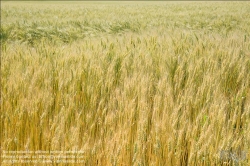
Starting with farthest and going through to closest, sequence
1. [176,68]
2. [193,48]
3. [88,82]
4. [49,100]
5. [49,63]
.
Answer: [193,48]
[49,63]
[176,68]
[88,82]
[49,100]

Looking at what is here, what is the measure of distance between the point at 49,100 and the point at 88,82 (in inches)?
13.7

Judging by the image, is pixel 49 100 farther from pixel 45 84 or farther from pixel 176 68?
pixel 176 68

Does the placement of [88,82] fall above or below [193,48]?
below

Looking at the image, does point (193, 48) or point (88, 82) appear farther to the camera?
point (193, 48)

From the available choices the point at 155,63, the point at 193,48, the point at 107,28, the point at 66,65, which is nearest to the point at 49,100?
the point at 66,65

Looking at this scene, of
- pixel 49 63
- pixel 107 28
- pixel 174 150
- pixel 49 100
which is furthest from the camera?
pixel 107 28

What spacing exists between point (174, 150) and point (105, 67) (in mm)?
1181

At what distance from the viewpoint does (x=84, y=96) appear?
193 cm

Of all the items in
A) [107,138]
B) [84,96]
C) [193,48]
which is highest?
[193,48]

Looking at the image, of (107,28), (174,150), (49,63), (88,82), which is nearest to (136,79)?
(88,82)

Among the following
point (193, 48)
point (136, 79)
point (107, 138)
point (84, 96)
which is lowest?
point (107, 138)

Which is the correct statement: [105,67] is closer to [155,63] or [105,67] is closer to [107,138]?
[155,63]

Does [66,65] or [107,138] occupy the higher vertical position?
[66,65]

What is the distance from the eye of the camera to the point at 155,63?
230 centimetres
